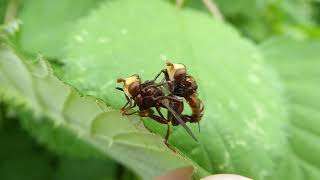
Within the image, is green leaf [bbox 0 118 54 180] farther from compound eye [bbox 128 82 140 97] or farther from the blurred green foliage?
compound eye [bbox 128 82 140 97]

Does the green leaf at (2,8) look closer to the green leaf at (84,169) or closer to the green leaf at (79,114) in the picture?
the green leaf at (84,169)

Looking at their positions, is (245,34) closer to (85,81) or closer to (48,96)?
(85,81)

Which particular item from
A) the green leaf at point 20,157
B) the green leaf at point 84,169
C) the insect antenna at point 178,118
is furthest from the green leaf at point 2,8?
the insect antenna at point 178,118

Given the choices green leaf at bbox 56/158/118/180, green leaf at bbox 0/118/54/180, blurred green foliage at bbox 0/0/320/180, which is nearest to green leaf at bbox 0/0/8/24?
blurred green foliage at bbox 0/0/320/180

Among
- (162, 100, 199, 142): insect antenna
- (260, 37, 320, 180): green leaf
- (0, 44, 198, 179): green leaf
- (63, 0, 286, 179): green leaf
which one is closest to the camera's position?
(0, 44, 198, 179): green leaf

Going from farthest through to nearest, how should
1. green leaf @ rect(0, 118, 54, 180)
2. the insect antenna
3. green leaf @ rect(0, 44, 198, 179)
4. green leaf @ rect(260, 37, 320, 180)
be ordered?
green leaf @ rect(0, 118, 54, 180) < green leaf @ rect(260, 37, 320, 180) < the insect antenna < green leaf @ rect(0, 44, 198, 179)

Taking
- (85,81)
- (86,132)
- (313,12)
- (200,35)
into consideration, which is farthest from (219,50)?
(313,12)

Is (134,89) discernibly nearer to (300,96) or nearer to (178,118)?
(178,118)
